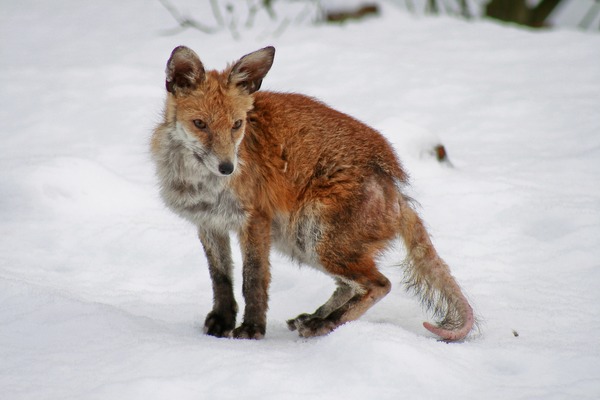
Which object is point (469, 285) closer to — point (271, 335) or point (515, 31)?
point (271, 335)

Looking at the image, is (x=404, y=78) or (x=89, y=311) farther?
(x=404, y=78)

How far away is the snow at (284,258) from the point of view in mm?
3729

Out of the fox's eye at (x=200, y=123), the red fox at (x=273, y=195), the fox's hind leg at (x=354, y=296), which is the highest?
the fox's eye at (x=200, y=123)

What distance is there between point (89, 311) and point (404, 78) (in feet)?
19.4

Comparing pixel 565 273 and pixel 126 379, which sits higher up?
pixel 126 379

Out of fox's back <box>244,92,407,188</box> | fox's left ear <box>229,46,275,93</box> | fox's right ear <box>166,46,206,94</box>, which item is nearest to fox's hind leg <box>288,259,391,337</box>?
fox's back <box>244,92,407,188</box>

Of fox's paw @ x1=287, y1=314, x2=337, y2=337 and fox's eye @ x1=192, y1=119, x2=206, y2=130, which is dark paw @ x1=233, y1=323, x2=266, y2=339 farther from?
fox's eye @ x1=192, y1=119, x2=206, y2=130

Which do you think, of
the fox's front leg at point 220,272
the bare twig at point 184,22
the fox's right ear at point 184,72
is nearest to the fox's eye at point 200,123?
the fox's right ear at point 184,72

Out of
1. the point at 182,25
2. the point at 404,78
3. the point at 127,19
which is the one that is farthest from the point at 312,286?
the point at 127,19

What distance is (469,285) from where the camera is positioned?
5.41 m

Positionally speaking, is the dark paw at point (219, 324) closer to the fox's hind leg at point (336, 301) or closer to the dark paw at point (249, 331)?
the dark paw at point (249, 331)

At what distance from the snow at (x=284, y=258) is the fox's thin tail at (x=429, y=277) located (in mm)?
195

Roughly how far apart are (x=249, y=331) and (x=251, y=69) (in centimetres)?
169

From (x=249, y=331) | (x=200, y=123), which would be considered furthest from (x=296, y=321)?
(x=200, y=123)
